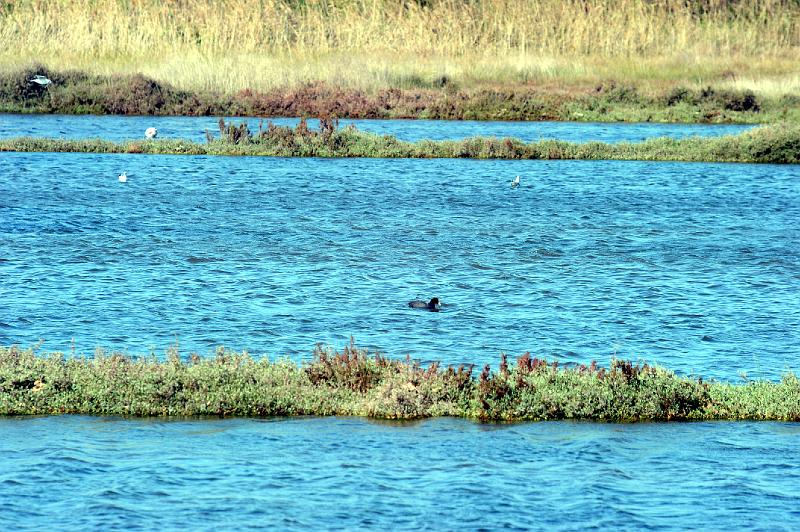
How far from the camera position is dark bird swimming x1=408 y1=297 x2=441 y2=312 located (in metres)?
16.2

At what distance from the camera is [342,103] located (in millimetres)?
41500

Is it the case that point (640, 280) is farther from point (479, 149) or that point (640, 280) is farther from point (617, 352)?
point (479, 149)

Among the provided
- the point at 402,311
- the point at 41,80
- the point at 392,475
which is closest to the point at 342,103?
the point at 41,80

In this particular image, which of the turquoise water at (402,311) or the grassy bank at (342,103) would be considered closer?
the turquoise water at (402,311)

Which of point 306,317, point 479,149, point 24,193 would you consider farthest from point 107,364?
point 479,149

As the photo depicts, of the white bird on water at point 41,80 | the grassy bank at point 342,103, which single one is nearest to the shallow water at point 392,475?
the white bird on water at point 41,80

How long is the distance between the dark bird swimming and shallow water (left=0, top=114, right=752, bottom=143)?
2070cm

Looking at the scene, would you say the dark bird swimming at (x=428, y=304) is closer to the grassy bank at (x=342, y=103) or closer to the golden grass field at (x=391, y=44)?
the grassy bank at (x=342, y=103)

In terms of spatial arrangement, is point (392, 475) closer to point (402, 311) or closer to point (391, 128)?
point (402, 311)

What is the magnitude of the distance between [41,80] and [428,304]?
26440 millimetres

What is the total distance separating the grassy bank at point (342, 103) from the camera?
136 ft

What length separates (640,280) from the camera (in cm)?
1909

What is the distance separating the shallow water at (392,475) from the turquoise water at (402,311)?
0.03 m

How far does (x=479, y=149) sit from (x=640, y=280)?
1567cm
